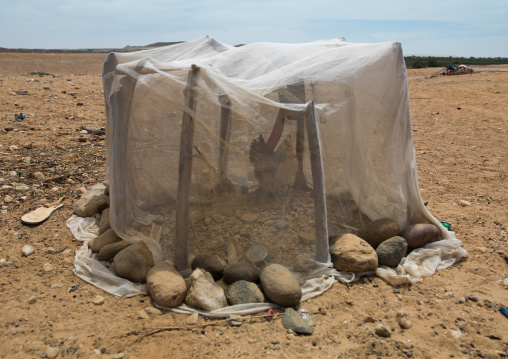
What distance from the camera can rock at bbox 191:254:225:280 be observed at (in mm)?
2980

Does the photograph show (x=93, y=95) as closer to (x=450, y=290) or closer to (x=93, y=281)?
(x=93, y=281)

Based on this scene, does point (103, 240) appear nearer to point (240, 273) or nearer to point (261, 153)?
point (240, 273)

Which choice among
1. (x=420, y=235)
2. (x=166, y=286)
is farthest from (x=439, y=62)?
(x=166, y=286)

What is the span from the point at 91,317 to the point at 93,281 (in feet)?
1.44

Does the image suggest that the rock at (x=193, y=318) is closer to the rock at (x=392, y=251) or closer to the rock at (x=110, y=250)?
the rock at (x=110, y=250)

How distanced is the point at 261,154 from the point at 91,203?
80.3 inches

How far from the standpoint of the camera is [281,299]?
2.68 metres

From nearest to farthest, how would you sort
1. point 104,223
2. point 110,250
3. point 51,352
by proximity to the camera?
1. point 51,352
2. point 110,250
3. point 104,223

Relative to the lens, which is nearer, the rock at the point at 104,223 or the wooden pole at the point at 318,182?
the wooden pole at the point at 318,182

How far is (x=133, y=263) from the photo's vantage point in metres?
3.01

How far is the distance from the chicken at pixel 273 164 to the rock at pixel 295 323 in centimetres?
99

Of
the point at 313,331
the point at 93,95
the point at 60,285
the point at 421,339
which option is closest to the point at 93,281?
the point at 60,285

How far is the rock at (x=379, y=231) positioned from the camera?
335 centimetres

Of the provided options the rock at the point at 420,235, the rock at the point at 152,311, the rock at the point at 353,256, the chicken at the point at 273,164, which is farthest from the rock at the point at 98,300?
the rock at the point at 420,235
